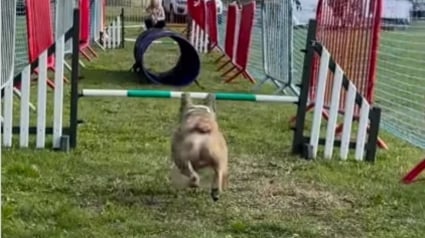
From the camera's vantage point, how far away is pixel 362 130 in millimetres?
9094

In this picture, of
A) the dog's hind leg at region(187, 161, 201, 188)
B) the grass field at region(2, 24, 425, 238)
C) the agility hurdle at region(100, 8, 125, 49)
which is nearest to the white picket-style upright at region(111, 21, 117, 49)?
the agility hurdle at region(100, 8, 125, 49)

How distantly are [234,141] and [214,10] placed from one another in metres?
12.6

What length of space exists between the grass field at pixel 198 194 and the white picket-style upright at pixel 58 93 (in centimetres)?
22

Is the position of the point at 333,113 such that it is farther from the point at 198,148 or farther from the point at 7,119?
the point at 7,119

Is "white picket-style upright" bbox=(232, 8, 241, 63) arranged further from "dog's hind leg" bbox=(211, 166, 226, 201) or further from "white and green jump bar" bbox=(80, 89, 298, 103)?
"dog's hind leg" bbox=(211, 166, 226, 201)

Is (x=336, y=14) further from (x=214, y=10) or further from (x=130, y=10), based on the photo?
(x=130, y=10)

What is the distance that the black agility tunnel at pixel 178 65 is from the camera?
1744 centimetres

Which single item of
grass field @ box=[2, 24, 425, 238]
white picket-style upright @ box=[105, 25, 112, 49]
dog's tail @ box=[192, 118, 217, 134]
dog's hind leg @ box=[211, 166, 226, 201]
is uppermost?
dog's tail @ box=[192, 118, 217, 134]

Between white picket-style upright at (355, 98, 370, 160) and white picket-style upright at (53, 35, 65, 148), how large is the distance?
8.87ft

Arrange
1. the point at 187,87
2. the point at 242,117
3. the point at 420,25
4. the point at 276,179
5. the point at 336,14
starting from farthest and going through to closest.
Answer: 1. the point at 187,87
2. the point at 420,25
3. the point at 242,117
4. the point at 336,14
5. the point at 276,179

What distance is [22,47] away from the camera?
13.7 meters

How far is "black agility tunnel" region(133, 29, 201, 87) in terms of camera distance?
17.4 metres

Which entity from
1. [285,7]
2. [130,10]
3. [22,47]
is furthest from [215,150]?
[130,10]

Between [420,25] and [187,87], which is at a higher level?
[420,25]
